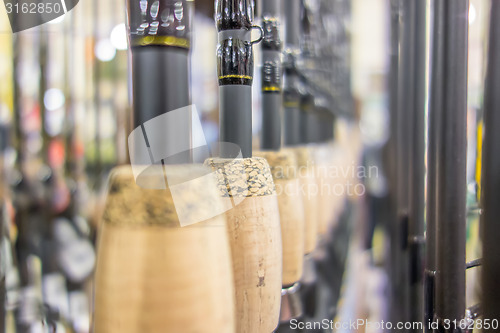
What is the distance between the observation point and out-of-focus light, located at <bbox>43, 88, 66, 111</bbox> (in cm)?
77

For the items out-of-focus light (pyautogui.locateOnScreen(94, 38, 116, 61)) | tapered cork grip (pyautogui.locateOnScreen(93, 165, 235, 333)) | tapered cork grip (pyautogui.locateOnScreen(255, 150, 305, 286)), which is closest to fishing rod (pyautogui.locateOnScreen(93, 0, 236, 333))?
tapered cork grip (pyautogui.locateOnScreen(93, 165, 235, 333))

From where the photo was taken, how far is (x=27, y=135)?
800mm

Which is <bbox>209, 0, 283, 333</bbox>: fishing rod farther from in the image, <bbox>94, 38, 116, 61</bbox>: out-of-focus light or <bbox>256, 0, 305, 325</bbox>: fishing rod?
<bbox>94, 38, 116, 61</bbox>: out-of-focus light

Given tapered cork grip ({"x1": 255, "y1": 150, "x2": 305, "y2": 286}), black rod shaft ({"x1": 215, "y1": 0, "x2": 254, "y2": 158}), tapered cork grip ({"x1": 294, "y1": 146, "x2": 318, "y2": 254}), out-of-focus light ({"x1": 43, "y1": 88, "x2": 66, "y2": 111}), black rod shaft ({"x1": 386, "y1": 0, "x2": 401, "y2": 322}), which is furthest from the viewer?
out-of-focus light ({"x1": 43, "y1": 88, "x2": 66, "y2": 111})

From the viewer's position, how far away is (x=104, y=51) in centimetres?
81

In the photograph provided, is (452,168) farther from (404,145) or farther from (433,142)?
(404,145)

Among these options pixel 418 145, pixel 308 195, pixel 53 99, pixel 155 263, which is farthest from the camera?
pixel 53 99

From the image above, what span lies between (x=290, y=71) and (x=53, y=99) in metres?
0.49

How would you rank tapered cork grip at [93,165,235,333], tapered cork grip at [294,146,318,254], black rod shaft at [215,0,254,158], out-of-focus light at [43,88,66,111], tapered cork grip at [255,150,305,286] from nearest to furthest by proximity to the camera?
tapered cork grip at [93,165,235,333] → black rod shaft at [215,0,254,158] → tapered cork grip at [255,150,305,286] → tapered cork grip at [294,146,318,254] → out-of-focus light at [43,88,66,111]

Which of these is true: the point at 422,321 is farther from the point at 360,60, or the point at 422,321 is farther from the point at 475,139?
the point at 360,60

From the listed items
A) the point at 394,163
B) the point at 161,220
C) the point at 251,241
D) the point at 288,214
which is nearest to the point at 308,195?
the point at 288,214

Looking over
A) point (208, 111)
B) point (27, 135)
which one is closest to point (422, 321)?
point (27, 135)

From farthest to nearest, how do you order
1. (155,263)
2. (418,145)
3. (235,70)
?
(418,145)
(235,70)
(155,263)

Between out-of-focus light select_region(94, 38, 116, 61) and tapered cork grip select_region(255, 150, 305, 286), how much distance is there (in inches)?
19.5
